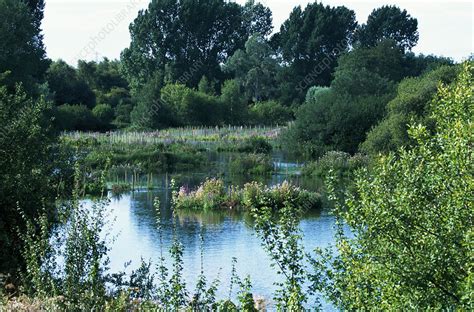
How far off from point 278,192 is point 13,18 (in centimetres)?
1818

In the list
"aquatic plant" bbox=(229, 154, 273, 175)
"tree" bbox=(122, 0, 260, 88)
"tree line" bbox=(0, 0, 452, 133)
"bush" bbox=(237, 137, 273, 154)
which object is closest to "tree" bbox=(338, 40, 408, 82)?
"tree line" bbox=(0, 0, 452, 133)

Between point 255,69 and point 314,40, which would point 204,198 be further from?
point 314,40

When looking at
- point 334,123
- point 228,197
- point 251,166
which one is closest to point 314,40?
point 334,123

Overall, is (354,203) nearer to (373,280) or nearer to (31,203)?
(373,280)

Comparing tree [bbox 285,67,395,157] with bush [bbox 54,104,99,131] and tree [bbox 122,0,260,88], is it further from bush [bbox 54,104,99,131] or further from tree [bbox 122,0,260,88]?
tree [bbox 122,0,260,88]

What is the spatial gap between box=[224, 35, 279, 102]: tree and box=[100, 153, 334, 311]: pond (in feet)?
135

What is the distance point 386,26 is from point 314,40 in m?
8.46

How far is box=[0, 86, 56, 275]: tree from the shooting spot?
11125 mm

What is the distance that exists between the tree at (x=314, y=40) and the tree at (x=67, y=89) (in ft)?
69.2

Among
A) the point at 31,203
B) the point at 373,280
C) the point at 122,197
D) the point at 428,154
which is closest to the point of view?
the point at 373,280

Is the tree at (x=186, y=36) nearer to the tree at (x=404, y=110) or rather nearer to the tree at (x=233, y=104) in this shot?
the tree at (x=233, y=104)

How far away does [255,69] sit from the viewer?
225ft

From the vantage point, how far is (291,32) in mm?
77000

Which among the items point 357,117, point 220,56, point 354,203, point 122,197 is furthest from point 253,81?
point 354,203
